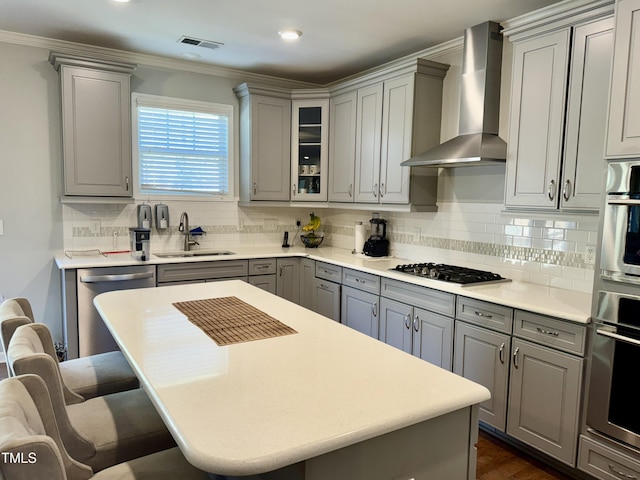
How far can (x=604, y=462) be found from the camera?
89.0 inches

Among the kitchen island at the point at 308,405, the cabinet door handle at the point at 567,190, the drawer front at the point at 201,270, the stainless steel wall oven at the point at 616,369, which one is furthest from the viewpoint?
the drawer front at the point at 201,270

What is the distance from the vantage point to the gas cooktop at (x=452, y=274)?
10.1 ft

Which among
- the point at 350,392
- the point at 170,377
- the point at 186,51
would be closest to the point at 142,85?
the point at 186,51

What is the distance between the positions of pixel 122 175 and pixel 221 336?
8.77ft

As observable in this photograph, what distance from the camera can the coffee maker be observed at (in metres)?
4.29

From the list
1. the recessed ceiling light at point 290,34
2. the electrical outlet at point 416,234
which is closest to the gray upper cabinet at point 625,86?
the electrical outlet at point 416,234

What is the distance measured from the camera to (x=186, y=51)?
Answer: 4074 millimetres

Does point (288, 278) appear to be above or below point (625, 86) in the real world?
below

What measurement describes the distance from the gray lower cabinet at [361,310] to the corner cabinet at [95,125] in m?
2.14

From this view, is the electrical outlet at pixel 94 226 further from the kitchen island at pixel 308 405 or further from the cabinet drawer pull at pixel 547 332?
the cabinet drawer pull at pixel 547 332

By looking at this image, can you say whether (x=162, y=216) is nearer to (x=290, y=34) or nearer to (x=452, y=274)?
(x=290, y=34)

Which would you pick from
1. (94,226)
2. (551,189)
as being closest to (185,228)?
(94,226)

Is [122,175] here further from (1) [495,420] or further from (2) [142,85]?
(1) [495,420]

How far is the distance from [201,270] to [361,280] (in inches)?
55.9
